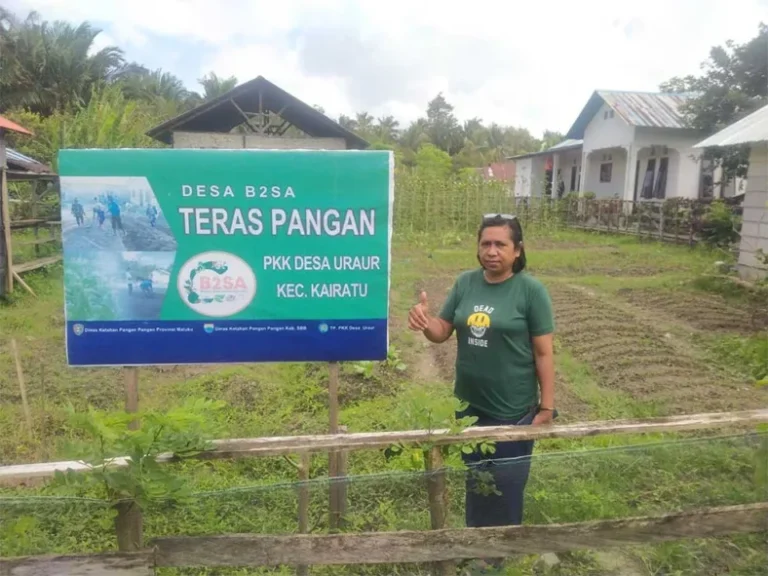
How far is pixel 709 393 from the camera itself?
5566mm

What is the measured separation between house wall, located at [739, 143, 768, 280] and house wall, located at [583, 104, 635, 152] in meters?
11.0

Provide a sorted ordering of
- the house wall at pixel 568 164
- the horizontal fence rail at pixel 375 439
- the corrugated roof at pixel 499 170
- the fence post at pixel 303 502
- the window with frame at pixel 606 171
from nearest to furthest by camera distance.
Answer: the horizontal fence rail at pixel 375 439, the fence post at pixel 303 502, the window with frame at pixel 606 171, the house wall at pixel 568 164, the corrugated roof at pixel 499 170

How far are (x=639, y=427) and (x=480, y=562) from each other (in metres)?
0.81

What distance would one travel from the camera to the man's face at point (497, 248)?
8.64 feet

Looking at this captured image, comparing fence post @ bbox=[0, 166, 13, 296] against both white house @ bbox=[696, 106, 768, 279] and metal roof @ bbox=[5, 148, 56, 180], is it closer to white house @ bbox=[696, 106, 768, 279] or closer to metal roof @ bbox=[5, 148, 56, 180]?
metal roof @ bbox=[5, 148, 56, 180]

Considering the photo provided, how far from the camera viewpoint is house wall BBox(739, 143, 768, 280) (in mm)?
10180

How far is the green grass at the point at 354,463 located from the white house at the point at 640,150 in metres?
15.4

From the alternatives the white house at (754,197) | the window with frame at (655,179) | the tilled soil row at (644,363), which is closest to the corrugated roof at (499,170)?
the window with frame at (655,179)

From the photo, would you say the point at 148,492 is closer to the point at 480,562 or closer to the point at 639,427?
the point at 480,562

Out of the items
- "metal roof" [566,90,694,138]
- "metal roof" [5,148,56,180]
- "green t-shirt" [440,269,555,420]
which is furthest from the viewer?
"metal roof" [566,90,694,138]

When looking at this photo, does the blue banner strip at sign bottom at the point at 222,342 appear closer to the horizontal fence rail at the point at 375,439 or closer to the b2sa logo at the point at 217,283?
the b2sa logo at the point at 217,283

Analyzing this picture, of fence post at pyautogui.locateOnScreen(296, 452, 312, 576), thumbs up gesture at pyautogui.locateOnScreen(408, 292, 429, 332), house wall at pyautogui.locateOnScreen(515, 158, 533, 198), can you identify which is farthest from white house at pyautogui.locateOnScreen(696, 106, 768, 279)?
house wall at pyautogui.locateOnScreen(515, 158, 533, 198)

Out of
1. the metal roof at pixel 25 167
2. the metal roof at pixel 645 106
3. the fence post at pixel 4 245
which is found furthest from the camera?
the metal roof at pixel 645 106

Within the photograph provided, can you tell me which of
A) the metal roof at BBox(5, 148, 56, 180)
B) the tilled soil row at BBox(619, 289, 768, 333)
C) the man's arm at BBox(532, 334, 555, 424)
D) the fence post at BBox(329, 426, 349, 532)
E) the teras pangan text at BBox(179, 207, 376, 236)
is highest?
the metal roof at BBox(5, 148, 56, 180)
